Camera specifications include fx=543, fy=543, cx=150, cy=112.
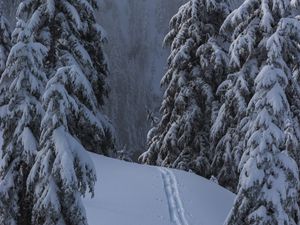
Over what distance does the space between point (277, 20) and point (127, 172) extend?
26.8 ft

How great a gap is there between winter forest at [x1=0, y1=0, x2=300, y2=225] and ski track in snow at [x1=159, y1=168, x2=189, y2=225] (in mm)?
67

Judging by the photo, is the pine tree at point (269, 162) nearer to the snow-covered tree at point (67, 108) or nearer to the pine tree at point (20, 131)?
the snow-covered tree at point (67, 108)

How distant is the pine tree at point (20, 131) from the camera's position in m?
10.2

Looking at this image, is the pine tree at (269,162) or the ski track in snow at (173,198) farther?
the ski track in snow at (173,198)

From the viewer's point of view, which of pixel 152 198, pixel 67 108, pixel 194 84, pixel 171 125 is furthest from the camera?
pixel 171 125

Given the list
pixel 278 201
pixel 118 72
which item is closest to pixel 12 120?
pixel 278 201

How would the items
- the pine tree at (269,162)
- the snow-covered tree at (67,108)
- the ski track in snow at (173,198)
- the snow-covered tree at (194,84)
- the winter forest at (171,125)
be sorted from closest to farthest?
1. the snow-covered tree at (67,108)
2. the winter forest at (171,125)
3. the pine tree at (269,162)
4. the ski track in snow at (173,198)
5. the snow-covered tree at (194,84)

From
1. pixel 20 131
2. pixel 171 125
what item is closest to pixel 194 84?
pixel 171 125

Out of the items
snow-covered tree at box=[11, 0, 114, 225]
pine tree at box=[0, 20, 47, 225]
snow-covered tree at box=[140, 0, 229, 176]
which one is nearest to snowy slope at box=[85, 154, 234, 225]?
snow-covered tree at box=[11, 0, 114, 225]

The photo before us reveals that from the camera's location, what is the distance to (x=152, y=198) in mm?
18500

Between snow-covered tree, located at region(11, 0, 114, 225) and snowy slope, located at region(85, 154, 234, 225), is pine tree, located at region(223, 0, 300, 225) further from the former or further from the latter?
snowy slope, located at region(85, 154, 234, 225)

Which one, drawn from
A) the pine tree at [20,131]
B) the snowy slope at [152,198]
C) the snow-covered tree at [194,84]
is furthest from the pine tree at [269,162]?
the snow-covered tree at [194,84]

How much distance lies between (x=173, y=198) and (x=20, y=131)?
9.86 meters

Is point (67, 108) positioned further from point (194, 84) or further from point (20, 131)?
point (194, 84)
